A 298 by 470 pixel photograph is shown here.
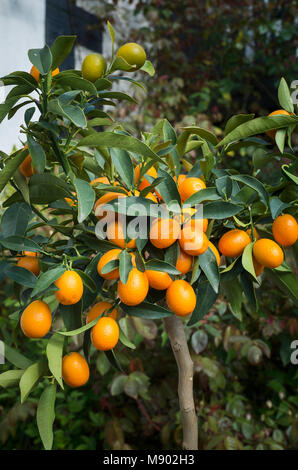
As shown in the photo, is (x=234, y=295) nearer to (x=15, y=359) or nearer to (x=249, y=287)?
(x=249, y=287)

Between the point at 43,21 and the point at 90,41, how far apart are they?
39 cm

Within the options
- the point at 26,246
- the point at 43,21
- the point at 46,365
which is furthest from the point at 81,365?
the point at 43,21

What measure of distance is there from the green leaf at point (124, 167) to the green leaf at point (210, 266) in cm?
11

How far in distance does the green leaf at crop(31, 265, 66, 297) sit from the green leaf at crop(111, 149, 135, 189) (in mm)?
112

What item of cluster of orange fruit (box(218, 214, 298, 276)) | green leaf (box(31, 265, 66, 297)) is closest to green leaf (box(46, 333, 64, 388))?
green leaf (box(31, 265, 66, 297))

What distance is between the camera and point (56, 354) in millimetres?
445

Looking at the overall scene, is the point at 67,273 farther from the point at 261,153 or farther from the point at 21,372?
the point at 261,153

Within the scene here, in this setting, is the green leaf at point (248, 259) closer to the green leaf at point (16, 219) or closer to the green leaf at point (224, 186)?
the green leaf at point (224, 186)

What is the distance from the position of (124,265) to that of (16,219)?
0.15 meters

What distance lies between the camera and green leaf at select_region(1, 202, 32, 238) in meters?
0.45

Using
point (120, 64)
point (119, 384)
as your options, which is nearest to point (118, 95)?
point (120, 64)

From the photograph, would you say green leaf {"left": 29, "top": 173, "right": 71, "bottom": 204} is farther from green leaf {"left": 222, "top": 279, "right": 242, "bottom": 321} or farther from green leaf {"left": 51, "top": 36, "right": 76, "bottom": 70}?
green leaf {"left": 222, "top": 279, "right": 242, "bottom": 321}

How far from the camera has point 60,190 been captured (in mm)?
430

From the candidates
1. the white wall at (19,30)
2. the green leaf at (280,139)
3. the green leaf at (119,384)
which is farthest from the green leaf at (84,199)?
the white wall at (19,30)
